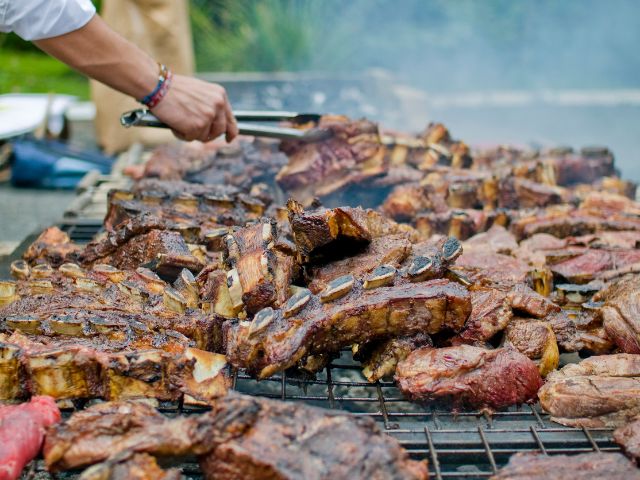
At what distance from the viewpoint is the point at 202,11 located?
616 inches

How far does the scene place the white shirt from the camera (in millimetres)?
3142

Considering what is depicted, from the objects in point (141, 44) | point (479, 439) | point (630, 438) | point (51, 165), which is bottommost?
point (479, 439)

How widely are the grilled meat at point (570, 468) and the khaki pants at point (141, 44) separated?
787cm

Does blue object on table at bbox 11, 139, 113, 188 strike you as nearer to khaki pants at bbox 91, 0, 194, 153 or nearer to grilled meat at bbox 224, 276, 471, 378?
khaki pants at bbox 91, 0, 194, 153

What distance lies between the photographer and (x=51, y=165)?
26.0ft

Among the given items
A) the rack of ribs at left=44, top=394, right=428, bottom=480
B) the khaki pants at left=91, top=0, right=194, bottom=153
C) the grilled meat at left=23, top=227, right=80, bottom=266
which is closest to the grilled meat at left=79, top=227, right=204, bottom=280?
the grilled meat at left=23, top=227, right=80, bottom=266

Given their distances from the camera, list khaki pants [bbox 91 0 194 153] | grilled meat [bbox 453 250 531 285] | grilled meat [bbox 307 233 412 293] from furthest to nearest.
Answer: khaki pants [bbox 91 0 194 153]
grilled meat [bbox 453 250 531 285]
grilled meat [bbox 307 233 412 293]

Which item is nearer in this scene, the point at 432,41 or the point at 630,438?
the point at 630,438

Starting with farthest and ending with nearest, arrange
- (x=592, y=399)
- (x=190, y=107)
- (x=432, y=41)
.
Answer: (x=432, y=41)
(x=190, y=107)
(x=592, y=399)

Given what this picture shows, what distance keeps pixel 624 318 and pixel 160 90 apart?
273cm

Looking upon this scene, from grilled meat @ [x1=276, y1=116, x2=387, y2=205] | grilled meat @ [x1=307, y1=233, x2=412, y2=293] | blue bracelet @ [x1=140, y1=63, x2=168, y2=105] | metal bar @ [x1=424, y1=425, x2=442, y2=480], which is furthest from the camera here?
grilled meat @ [x1=276, y1=116, x2=387, y2=205]

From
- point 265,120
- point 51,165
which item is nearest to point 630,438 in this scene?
point 265,120

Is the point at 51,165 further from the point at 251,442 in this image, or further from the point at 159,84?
the point at 251,442

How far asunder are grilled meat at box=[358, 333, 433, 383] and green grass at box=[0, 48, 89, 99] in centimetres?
1303
